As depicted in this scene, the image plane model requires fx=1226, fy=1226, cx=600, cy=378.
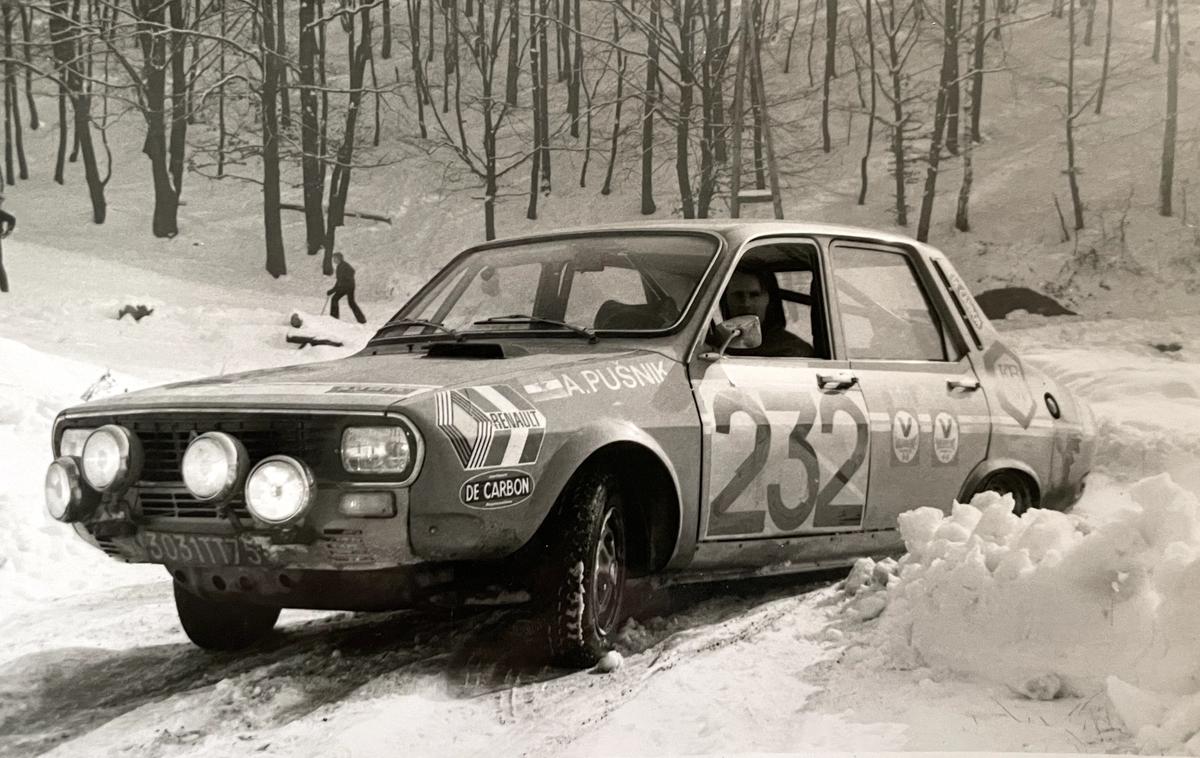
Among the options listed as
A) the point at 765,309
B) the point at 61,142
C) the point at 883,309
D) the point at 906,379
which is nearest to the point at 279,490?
the point at 765,309

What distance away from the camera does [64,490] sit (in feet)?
13.1

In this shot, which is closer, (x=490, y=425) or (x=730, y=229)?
(x=490, y=425)

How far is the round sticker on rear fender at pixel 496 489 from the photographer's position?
3.67m

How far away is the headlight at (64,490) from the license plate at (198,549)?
0.87ft

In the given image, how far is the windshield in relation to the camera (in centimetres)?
479

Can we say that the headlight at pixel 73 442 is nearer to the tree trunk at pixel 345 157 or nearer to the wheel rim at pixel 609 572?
the wheel rim at pixel 609 572

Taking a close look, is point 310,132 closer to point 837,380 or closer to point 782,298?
point 782,298

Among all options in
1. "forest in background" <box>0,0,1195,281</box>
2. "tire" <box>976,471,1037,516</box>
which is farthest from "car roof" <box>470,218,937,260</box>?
"forest in background" <box>0,0,1195,281</box>

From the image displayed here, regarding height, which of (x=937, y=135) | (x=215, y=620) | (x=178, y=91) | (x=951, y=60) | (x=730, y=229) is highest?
(x=951, y=60)

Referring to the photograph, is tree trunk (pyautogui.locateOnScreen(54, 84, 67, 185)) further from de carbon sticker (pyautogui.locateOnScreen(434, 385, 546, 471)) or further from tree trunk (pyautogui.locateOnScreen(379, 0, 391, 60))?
de carbon sticker (pyautogui.locateOnScreen(434, 385, 546, 471))

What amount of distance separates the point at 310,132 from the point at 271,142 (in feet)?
5.06

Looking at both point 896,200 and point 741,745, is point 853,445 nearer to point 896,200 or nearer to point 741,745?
point 741,745

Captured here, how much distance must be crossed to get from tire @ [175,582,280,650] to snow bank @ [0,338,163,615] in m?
1.51

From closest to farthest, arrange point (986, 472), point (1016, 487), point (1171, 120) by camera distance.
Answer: point (986, 472) < point (1016, 487) < point (1171, 120)
